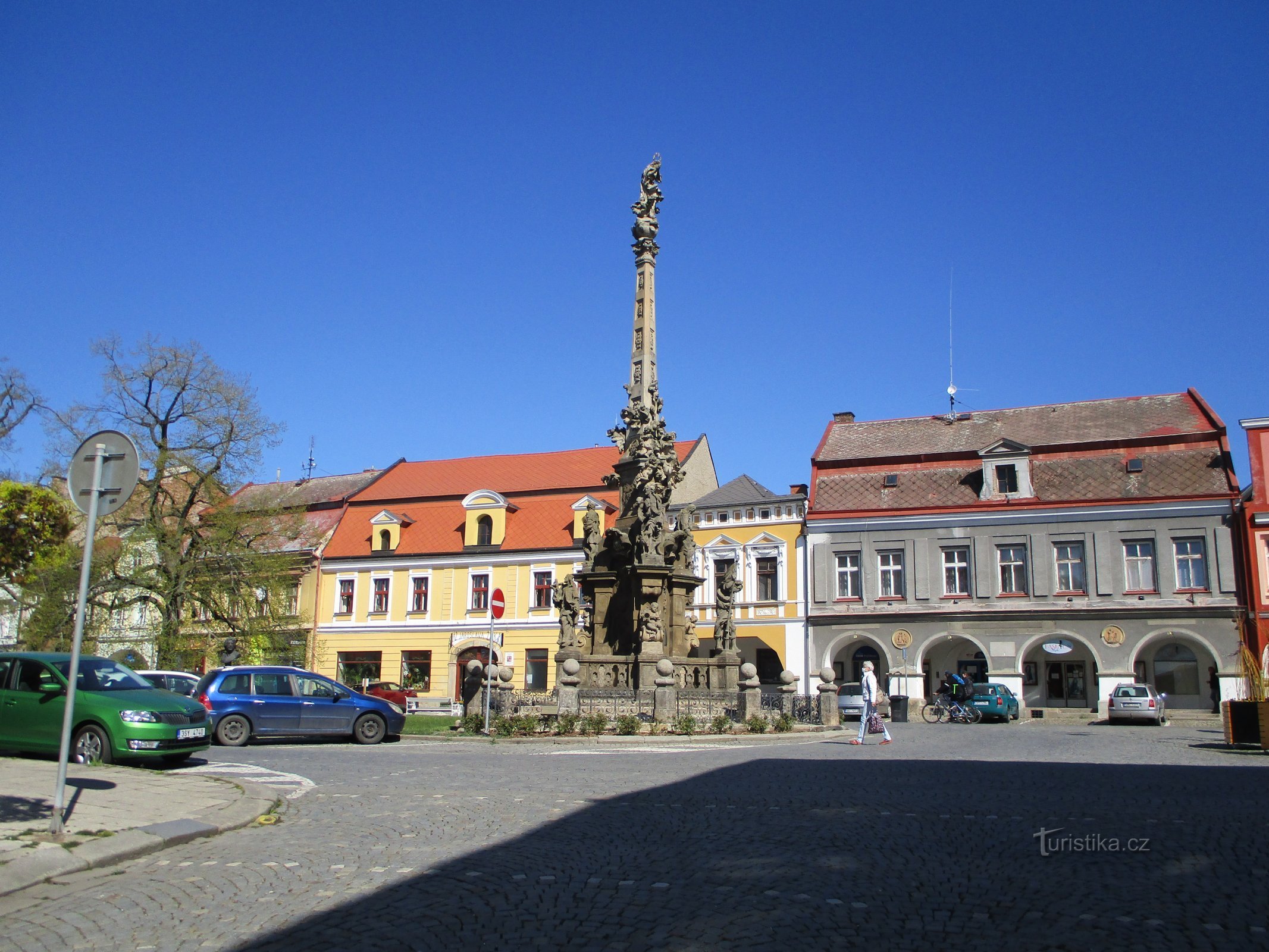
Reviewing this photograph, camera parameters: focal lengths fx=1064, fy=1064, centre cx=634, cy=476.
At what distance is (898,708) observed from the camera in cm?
3447

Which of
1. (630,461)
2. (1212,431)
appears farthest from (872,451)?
(630,461)

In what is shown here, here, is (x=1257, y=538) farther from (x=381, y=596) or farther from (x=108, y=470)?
(x=108, y=470)

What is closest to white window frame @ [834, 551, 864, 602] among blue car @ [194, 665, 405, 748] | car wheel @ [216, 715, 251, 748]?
blue car @ [194, 665, 405, 748]

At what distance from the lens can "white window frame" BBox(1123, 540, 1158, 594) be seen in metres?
38.7

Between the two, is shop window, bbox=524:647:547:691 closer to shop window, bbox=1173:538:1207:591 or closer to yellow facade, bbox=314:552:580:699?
yellow facade, bbox=314:552:580:699

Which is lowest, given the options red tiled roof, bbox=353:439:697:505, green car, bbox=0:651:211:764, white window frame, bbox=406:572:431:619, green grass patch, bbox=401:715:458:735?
Answer: green grass patch, bbox=401:715:458:735

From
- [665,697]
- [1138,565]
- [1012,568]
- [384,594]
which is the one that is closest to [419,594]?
[384,594]

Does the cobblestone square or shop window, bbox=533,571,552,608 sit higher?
shop window, bbox=533,571,552,608

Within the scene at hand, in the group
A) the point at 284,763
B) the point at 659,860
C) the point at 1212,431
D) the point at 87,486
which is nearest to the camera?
the point at 659,860

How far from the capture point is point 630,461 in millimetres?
24125

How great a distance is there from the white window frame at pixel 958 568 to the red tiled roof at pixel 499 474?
14.0m

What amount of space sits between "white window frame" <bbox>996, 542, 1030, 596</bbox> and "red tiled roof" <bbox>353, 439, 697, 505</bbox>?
15.8 metres

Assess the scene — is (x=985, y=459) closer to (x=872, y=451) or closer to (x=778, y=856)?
(x=872, y=451)

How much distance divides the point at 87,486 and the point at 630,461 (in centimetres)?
1616
